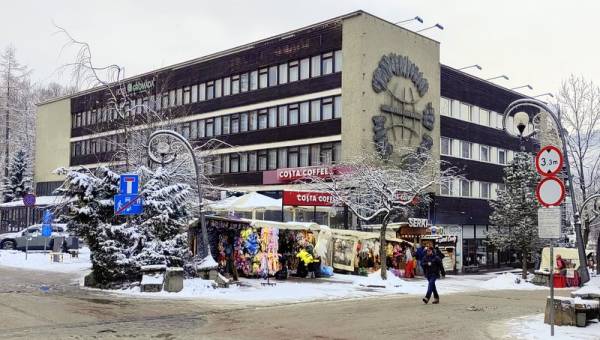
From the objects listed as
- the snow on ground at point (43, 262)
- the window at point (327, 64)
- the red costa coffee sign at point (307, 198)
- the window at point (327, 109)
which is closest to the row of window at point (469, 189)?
the window at point (327, 109)

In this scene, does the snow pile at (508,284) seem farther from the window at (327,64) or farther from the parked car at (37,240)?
the parked car at (37,240)

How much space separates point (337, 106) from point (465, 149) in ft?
45.5

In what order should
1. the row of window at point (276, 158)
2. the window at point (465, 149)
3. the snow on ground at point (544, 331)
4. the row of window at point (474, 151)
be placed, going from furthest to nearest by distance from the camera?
the window at point (465, 149) → the row of window at point (474, 151) → the row of window at point (276, 158) → the snow on ground at point (544, 331)

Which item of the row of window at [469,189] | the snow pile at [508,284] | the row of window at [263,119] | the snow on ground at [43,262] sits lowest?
the snow pile at [508,284]

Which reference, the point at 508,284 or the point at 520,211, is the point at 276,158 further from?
the point at 508,284

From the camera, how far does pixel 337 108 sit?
42.8 meters

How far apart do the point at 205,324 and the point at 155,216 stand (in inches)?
342

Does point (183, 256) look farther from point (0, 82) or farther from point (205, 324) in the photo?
point (0, 82)

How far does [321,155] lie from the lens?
43.5m

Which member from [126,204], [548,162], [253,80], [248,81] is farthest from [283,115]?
[548,162]

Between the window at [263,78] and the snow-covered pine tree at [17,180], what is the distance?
101 ft

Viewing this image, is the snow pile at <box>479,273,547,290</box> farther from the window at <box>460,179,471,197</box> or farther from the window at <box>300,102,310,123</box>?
the window at <box>460,179,471,197</box>

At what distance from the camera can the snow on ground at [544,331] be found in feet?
42.6

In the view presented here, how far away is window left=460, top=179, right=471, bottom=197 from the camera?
5067cm
